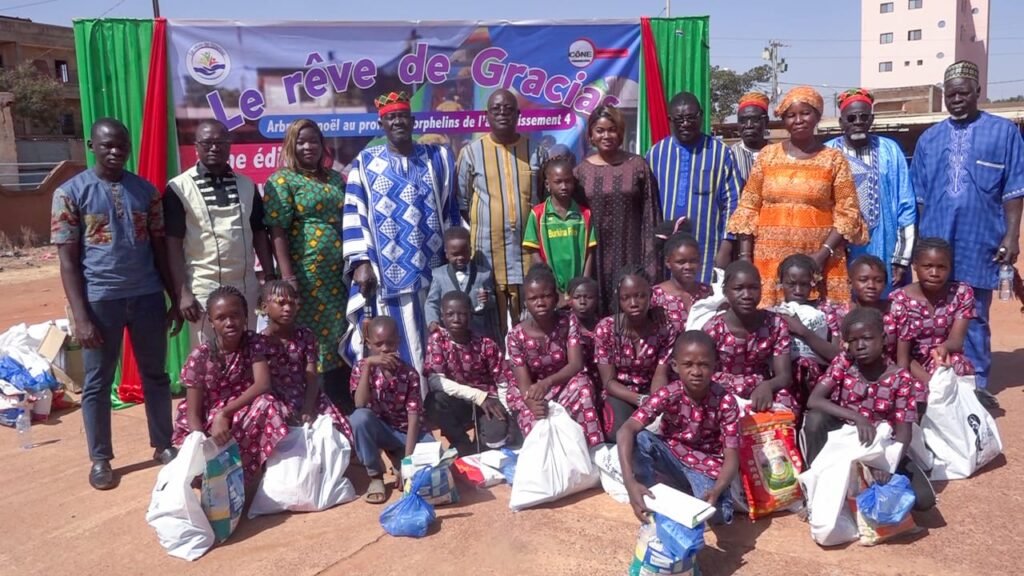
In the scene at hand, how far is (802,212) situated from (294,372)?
2.67 metres

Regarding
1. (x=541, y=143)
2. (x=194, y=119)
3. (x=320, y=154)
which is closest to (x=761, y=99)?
(x=541, y=143)

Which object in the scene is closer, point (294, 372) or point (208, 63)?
point (294, 372)

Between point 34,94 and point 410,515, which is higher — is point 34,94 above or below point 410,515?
above

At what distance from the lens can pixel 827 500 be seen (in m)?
3.07

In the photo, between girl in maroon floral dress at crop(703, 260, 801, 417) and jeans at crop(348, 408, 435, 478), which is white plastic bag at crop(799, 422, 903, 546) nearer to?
girl in maroon floral dress at crop(703, 260, 801, 417)

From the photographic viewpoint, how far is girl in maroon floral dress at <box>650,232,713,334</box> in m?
3.93

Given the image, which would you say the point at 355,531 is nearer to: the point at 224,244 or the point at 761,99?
the point at 224,244

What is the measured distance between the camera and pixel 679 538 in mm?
2711

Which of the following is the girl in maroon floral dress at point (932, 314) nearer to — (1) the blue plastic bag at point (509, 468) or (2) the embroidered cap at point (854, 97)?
(2) the embroidered cap at point (854, 97)

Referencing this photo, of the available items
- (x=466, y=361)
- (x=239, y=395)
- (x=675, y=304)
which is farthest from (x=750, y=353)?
(x=239, y=395)

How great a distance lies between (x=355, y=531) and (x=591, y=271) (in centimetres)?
183

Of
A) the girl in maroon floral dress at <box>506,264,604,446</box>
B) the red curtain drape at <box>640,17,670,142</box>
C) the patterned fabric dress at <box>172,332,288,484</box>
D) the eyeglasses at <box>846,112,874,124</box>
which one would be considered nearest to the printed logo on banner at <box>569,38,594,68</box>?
the red curtain drape at <box>640,17,670,142</box>

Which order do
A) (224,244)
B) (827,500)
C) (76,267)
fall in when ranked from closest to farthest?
(827,500) → (76,267) → (224,244)

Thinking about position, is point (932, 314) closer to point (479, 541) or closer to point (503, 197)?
point (503, 197)
